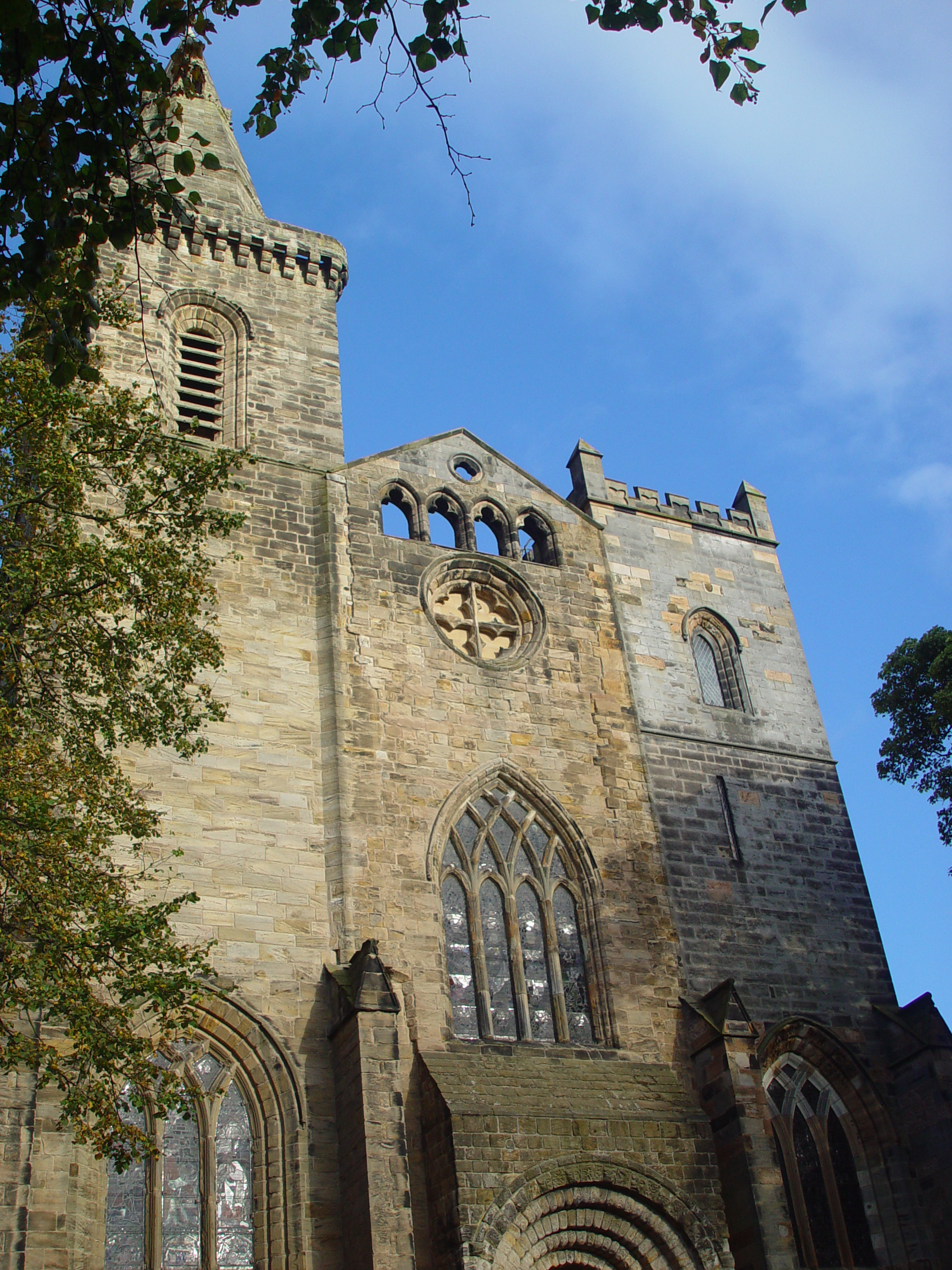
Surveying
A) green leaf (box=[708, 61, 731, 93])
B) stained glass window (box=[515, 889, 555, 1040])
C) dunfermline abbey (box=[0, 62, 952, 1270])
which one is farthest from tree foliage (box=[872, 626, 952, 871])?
green leaf (box=[708, 61, 731, 93])

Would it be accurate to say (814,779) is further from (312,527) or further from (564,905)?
(312,527)

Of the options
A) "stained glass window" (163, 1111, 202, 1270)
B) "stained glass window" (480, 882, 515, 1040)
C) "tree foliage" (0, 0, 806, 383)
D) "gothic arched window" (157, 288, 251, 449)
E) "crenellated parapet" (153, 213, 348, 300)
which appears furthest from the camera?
"crenellated parapet" (153, 213, 348, 300)

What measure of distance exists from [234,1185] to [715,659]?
418 inches

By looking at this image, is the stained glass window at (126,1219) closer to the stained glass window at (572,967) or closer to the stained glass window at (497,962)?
the stained glass window at (497,962)

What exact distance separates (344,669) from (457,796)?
2.16 metres

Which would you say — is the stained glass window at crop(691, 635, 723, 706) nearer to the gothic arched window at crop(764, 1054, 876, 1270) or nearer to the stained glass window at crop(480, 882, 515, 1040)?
the stained glass window at crop(480, 882, 515, 1040)

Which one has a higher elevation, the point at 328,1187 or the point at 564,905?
the point at 564,905

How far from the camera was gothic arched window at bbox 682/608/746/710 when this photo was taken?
1948 centimetres

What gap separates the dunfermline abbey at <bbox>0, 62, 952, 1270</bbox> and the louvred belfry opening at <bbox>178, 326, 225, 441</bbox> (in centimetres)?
8

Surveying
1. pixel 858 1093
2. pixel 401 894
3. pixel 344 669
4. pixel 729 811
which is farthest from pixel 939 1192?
pixel 344 669

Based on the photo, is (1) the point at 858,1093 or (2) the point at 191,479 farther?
(1) the point at 858,1093

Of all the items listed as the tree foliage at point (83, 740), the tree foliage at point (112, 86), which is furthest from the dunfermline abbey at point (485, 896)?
the tree foliage at point (112, 86)

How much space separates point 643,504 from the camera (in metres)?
20.8

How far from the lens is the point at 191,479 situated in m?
12.4
